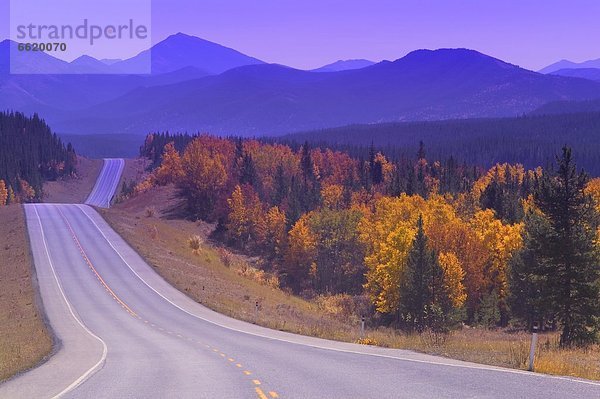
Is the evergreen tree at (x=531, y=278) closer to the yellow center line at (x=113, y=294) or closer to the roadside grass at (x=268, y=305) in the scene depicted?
the roadside grass at (x=268, y=305)

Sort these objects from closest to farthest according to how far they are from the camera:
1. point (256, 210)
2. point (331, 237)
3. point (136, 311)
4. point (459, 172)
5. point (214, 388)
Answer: point (214, 388) → point (136, 311) → point (331, 237) → point (256, 210) → point (459, 172)

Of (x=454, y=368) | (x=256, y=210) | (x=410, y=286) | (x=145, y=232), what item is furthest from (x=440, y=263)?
(x=256, y=210)

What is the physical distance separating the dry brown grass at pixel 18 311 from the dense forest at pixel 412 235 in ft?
65.5

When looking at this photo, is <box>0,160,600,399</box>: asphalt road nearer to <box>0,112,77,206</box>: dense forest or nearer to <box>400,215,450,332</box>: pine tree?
<box>400,215,450,332</box>: pine tree

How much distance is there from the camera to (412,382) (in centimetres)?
1453

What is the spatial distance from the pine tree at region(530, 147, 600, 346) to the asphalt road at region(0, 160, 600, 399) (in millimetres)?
10473

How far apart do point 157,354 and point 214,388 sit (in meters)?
8.32

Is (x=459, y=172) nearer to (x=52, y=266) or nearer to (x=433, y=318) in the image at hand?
(x=433, y=318)

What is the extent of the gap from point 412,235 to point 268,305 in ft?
66.2

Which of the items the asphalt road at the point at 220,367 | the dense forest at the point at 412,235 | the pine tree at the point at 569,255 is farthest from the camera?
the dense forest at the point at 412,235

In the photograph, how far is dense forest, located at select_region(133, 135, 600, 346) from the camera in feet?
92.5

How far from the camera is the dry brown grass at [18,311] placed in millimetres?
22094

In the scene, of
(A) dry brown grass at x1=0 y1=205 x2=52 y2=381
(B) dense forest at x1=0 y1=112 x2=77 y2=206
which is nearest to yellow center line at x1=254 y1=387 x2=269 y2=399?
(A) dry brown grass at x1=0 y1=205 x2=52 y2=381

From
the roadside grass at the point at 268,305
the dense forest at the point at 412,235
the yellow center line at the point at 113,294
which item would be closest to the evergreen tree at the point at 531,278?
the dense forest at the point at 412,235
